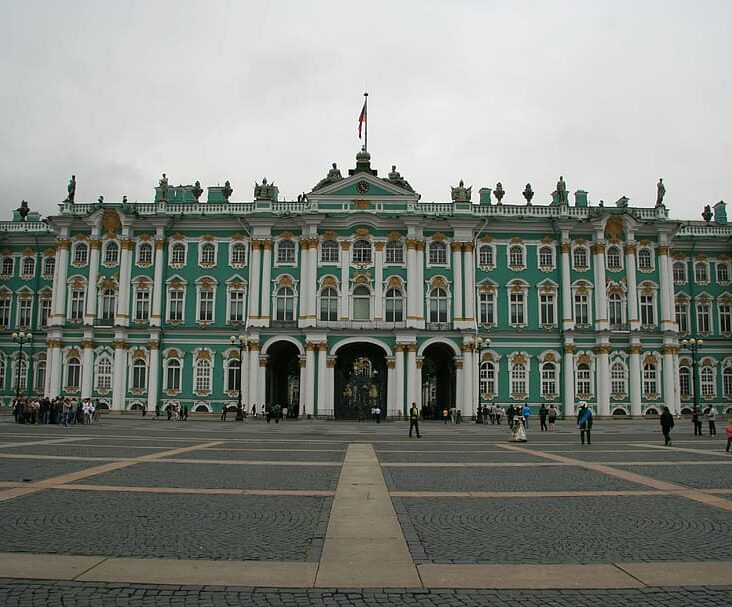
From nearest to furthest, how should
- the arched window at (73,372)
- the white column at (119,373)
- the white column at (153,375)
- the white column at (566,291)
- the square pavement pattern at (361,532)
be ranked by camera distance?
the square pavement pattern at (361,532), the white column at (153,375), the white column at (119,373), the white column at (566,291), the arched window at (73,372)

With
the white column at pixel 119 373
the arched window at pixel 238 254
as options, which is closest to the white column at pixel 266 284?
the arched window at pixel 238 254

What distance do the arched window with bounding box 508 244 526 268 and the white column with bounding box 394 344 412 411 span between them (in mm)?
12514

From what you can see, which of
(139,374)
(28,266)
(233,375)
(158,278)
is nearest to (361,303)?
(233,375)

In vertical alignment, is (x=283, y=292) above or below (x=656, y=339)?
above

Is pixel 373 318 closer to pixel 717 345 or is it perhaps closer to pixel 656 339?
pixel 656 339

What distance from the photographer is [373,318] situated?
188ft

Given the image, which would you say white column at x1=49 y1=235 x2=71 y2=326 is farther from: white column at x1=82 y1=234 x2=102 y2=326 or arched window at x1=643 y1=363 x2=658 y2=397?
arched window at x1=643 y1=363 x2=658 y2=397

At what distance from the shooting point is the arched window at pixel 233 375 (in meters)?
58.1

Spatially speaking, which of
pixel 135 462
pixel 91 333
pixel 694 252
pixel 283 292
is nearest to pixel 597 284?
pixel 694 252

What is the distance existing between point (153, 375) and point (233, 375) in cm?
674

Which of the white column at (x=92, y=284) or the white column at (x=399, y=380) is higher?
the white column at (x=92, y=284)

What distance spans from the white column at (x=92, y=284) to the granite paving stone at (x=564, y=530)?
51885mm

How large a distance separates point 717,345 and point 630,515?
2209 inches

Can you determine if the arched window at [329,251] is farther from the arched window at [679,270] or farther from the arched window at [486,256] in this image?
the arched window at [679,270]
